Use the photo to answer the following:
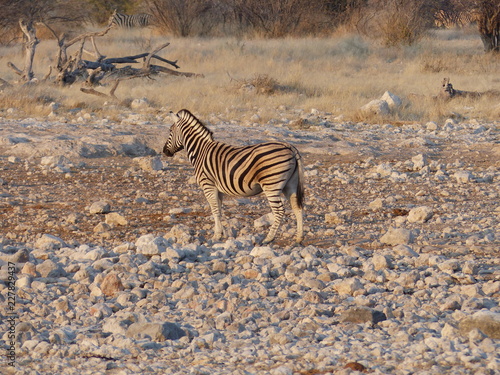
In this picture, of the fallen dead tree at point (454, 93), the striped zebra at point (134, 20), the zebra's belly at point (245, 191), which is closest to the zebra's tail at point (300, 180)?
the zebra's belly at point (245, 191)

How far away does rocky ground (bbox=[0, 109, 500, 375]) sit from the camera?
3.79 metres

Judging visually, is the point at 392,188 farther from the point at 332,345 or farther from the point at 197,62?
the point at 197,62

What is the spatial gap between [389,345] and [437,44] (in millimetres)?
20784

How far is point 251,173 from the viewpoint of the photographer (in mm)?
5918

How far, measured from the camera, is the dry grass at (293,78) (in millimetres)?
13539

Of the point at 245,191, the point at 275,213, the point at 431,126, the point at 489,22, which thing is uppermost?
the point at 489,22

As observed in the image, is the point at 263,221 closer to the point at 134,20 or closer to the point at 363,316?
the point at 363,316

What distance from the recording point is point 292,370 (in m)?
3.57

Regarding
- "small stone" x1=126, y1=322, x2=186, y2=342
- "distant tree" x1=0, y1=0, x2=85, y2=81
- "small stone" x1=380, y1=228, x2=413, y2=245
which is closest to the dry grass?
"distant tree" x1=0, y1=0, x2=85, y2=81

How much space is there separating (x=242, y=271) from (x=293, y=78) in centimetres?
1133

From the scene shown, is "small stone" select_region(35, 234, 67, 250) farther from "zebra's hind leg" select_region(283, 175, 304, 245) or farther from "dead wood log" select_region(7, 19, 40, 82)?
"dead wood log" select_region(7, 19, 40, 82)

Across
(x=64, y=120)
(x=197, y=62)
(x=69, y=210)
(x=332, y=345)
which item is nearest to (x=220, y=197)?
(x=69, y=210)

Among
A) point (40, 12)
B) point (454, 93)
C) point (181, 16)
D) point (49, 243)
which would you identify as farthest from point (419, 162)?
point (40, 12)

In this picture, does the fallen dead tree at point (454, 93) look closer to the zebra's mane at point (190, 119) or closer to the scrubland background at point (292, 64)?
the scrubland background at point (292, 64)
